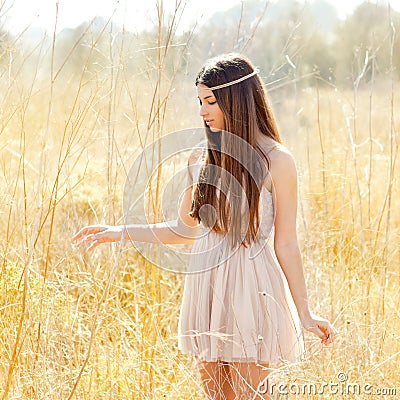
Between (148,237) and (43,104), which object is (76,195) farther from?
(148,237)

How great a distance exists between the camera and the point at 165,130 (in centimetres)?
289

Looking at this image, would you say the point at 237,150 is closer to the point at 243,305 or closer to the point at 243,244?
the point at 243,244

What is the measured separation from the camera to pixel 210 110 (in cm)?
194

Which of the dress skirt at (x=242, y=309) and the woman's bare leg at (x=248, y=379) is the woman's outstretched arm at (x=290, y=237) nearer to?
the dress skirt at (x=242, y=309)

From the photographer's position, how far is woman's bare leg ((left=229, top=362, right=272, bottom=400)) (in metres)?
1.90

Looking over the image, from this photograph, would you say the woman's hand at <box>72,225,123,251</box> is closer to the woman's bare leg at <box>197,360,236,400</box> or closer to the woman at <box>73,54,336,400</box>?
the woman at <box>73,54,336,400</box>

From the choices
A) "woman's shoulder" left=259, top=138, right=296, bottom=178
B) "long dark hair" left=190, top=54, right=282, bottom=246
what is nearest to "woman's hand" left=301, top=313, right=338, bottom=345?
"long dark hair" left=190, top=54, right=282, bottom=246

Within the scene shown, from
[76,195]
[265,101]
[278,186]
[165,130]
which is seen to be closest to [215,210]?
[278,186]

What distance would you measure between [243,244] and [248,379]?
0.38 meters

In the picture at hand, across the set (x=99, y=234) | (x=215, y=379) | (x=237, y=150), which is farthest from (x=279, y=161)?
(x=215, y=379)

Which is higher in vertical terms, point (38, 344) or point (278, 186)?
point (278, 186)

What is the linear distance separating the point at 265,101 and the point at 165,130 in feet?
3.21

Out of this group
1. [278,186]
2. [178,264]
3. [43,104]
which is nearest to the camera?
[278,186]

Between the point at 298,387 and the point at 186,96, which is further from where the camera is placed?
the point at 186,96
